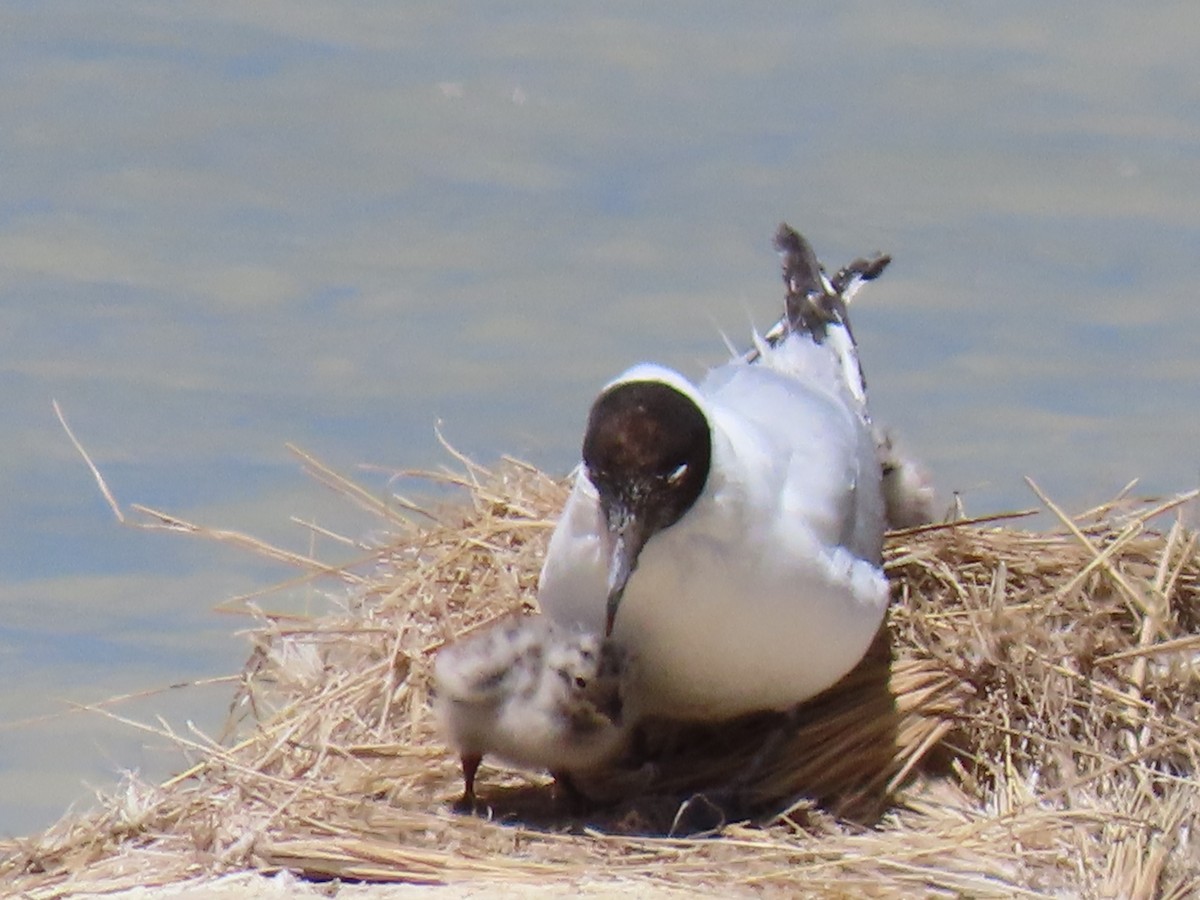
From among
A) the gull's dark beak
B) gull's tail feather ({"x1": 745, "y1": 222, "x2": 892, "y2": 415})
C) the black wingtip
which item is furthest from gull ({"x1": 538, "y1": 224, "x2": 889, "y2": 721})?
the black wingtip

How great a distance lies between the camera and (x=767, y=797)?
19.4 ft

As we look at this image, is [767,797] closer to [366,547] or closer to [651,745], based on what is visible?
[651,745]

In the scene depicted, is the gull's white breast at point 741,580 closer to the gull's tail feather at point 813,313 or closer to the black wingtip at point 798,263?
the gull's tail feather at point 813,313

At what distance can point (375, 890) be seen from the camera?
5.11 meters

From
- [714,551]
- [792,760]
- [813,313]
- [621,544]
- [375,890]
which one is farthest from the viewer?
[813,313]

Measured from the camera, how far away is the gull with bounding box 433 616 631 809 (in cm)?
570

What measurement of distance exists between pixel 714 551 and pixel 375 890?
3.75ft

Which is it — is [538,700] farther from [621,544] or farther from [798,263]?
[798,263]

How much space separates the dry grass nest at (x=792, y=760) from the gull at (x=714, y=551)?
269 mm

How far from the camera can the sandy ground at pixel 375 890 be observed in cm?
500

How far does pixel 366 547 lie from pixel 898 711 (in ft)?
6.43

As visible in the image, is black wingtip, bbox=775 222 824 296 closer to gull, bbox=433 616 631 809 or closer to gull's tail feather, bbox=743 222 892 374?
gull's tail feather, bbox=743 222 892 374

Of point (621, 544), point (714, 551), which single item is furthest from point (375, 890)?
point (714, 551)

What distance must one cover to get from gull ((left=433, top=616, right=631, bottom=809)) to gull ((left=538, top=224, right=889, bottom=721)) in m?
0.09
